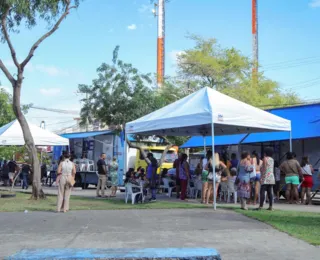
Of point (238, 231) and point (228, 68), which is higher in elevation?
point (228, 68)

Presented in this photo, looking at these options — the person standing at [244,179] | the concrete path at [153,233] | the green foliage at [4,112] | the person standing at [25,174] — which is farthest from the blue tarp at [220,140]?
the green foliage at [4,112]

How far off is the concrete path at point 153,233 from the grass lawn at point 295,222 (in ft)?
0.94

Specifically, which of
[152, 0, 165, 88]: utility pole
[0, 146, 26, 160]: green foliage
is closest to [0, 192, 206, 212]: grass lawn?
[0, 146, 26, 160]: green foliage

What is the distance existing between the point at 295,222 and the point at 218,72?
30.4 m

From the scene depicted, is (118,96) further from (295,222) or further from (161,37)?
(161,37)

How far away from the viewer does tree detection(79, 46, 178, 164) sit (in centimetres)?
2630

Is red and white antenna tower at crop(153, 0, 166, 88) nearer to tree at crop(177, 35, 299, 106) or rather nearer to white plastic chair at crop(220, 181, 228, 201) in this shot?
tree at crop(177, 35, 299, 106)

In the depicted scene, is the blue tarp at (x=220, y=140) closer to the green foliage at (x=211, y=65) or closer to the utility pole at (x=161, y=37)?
the green foliage at (x=211, y=65)

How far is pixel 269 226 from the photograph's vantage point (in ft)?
33.7

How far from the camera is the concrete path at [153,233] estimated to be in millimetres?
7891

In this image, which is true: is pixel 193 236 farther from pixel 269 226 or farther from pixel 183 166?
pixel 183 166

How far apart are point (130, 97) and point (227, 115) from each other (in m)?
13.2

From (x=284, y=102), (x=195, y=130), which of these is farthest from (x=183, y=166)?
(x=284, y=102)

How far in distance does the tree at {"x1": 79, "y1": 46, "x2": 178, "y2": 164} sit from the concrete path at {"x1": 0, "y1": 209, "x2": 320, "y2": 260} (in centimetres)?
1385
